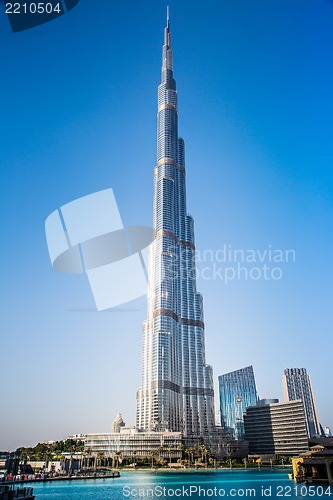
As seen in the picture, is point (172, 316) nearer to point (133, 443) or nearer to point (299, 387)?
point (133, 443)

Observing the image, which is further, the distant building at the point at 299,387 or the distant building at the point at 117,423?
the distant building at the point at 299,387

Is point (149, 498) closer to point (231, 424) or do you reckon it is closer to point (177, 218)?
point (177, 218)

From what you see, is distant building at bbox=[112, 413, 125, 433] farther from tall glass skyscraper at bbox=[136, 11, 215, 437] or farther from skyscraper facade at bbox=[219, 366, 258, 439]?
skyscraper facade at bbox=[219, 366, 258, 439]

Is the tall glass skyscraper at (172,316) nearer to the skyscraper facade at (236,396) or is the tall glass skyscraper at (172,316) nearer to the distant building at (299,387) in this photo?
the skyscraper facade at (236,396)

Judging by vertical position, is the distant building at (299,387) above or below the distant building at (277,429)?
above

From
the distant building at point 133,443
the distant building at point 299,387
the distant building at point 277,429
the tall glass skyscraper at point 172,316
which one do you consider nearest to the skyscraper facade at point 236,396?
the distant building at point 299,387

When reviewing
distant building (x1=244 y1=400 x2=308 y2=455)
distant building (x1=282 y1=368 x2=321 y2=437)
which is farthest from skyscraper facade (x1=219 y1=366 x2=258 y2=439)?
distant building (x1=244 y1=400 x2=308 y2=455)
